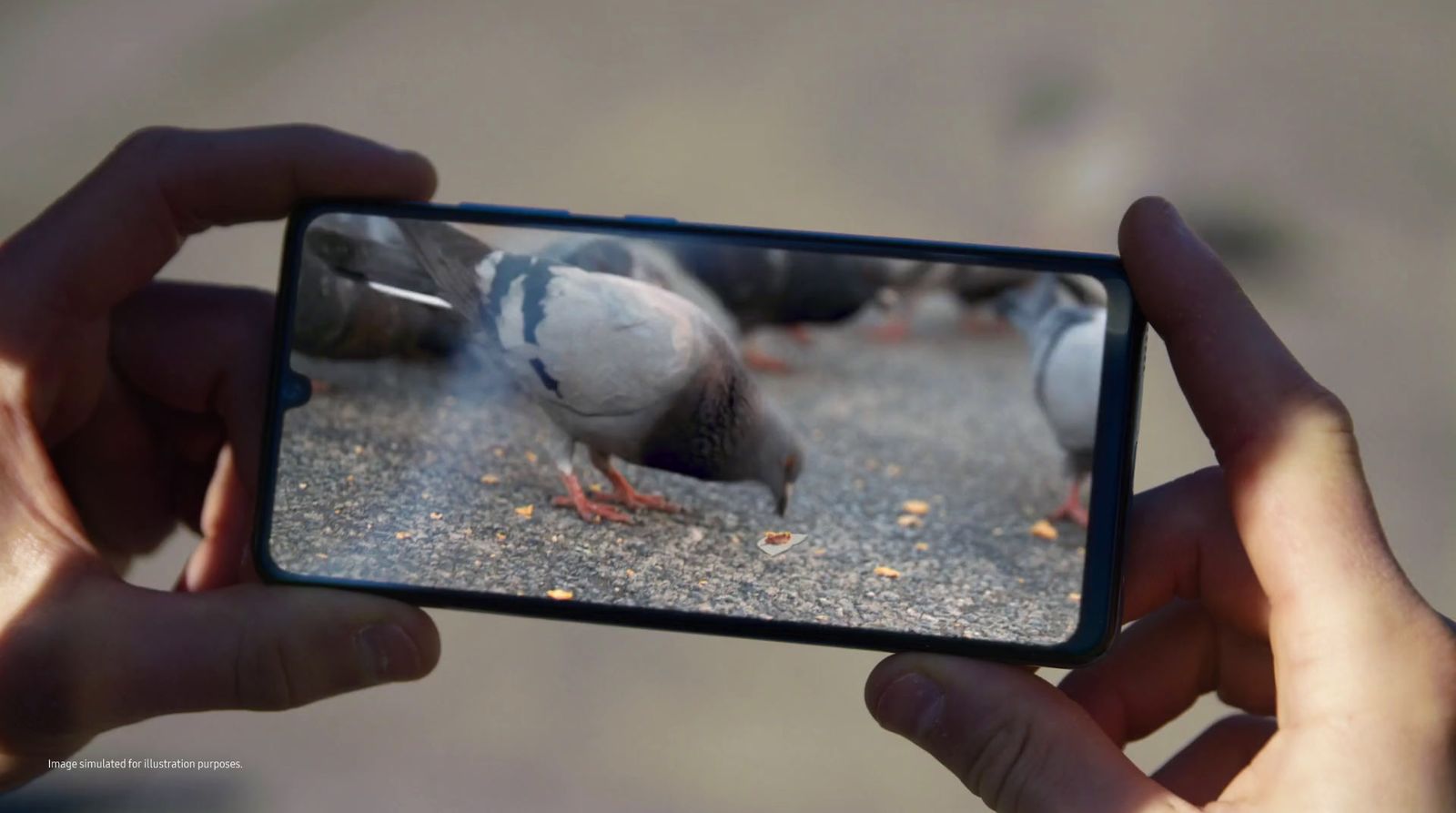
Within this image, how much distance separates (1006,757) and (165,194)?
990mm

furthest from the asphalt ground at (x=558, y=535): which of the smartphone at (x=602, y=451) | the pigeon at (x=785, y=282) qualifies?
the pigeon at (x=785, y=282)

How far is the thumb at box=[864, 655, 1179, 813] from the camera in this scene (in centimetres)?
84

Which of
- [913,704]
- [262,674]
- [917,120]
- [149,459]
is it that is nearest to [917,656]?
[913,704]

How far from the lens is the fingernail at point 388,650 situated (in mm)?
968

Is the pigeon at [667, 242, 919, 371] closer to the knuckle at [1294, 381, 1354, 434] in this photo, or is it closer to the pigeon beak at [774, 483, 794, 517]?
the pigeon beak at [774, 483, 794, 517]

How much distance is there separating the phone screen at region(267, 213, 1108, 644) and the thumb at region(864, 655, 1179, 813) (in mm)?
50

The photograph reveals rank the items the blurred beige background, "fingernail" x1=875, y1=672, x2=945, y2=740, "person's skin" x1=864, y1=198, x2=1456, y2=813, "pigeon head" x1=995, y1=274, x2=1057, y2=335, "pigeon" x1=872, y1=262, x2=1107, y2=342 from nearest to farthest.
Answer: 1. "person's skin" x1=864, y1=198, x2=1456, y2=813
2. "fingernail" x1=875, y1=672, x2=945, y2=740
3. "pigeon" x1=872, y1=262, x2=1107, y2=342
4. "pigeon head" x1=995, y1=274, x2=1057, y2=335
5. the blurred beige background

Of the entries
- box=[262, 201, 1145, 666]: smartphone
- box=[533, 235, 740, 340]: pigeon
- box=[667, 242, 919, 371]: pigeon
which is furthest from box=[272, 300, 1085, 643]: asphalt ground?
box=[667, 242, 919, 371]: pigeon

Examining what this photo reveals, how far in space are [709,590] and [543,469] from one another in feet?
0.72

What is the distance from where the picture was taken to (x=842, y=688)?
1.73 m

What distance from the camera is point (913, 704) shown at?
3.03ft

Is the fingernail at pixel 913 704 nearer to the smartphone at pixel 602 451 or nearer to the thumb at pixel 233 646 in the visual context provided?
the smartphone at pixel 602 451

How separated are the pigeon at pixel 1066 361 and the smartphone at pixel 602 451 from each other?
15 millimetres

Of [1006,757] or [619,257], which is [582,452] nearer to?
[619,257]
